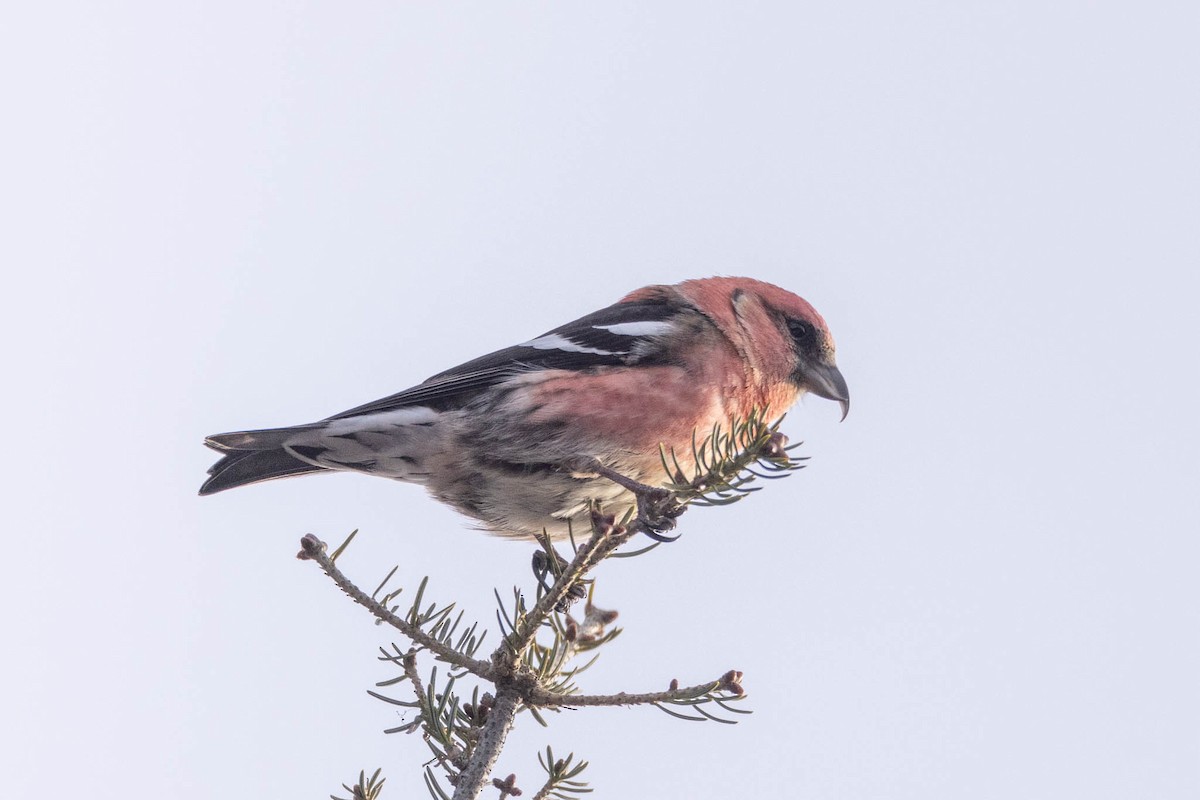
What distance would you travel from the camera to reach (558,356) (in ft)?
17.2

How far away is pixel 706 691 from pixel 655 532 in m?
0.82

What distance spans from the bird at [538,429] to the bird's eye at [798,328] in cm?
49

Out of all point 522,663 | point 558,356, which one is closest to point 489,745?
point 522,663

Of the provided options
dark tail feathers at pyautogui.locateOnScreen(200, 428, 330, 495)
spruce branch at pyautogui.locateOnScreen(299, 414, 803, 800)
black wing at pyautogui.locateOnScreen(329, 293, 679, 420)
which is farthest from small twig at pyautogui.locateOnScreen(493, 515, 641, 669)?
dark tail feathers at pyautogui.locateOnScreen(200, 428, 330, 495)

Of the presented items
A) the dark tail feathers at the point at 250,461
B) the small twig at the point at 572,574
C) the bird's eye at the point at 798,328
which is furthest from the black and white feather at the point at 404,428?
the small twig at the point at 572,574

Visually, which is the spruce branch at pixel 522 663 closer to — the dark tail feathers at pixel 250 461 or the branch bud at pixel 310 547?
the branch bud at pixel 310 547

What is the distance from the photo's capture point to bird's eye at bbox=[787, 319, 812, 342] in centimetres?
574

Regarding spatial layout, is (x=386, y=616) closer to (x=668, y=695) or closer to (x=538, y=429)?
(x=668, y=695)

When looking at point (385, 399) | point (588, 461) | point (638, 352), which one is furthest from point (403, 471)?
point (638, 352)

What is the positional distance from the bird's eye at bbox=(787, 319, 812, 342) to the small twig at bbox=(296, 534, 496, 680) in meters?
3.15

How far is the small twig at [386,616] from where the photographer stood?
304cm

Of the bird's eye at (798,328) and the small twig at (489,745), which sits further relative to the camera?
the bird's eye at (798,328)

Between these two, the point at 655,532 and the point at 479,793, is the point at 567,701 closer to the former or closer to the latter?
the point at 479,793

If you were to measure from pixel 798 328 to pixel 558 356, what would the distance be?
133 centimetres
